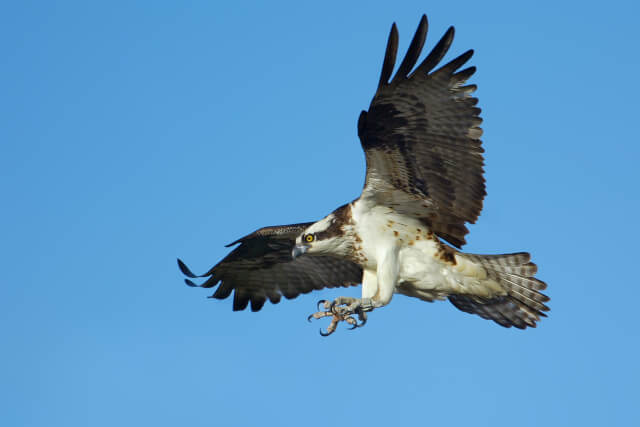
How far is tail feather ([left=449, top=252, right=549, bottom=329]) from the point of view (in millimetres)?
10281

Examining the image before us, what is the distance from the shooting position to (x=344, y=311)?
9539 millimetres

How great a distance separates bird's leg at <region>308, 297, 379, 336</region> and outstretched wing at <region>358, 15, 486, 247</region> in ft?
3.97

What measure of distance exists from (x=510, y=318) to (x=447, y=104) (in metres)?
3.08

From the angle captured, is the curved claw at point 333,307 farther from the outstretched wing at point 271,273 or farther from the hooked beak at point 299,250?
the outstretched wing at point 271,273

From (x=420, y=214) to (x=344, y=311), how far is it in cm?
150

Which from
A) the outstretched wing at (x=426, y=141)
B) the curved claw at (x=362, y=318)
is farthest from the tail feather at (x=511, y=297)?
the curved claw at (x=362, y=318)

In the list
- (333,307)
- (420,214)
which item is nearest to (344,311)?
(333,307)

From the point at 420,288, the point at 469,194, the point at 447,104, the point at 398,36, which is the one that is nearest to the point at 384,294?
the point at 420,288

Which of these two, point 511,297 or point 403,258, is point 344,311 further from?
point 511,297

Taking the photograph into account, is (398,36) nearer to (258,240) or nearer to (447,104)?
(447,104)

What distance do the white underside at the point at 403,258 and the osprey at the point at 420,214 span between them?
12 millimetres

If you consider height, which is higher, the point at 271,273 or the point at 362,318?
the point at 271,273

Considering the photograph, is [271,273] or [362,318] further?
[271,273]

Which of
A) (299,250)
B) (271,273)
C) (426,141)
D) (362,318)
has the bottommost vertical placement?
(362,318)
